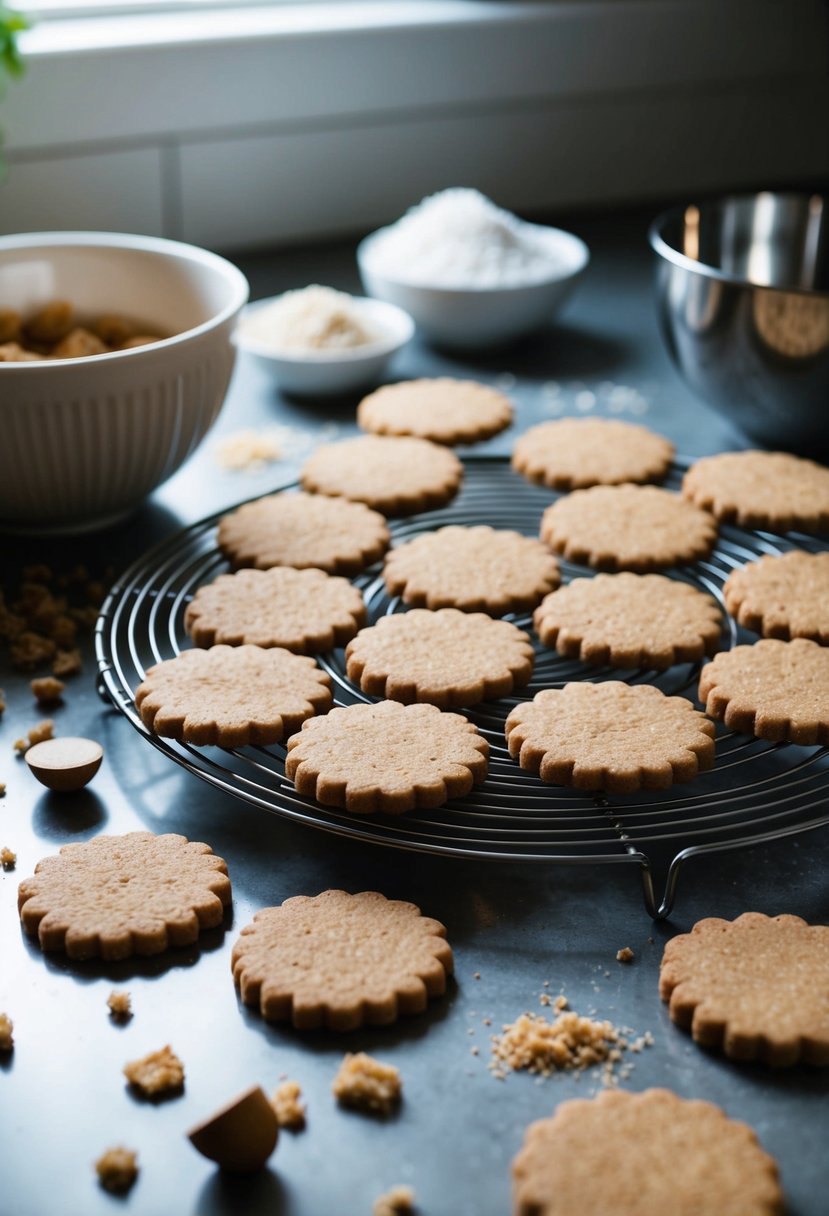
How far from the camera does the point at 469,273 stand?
242cm

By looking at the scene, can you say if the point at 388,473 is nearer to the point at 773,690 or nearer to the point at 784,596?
the point at 784,596

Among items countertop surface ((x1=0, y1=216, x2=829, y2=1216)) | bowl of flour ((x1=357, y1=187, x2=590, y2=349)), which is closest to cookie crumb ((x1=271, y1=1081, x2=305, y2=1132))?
countertop surface ((x1=0, y1=216, x2=829, y2=1216))

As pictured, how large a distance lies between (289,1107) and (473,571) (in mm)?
856

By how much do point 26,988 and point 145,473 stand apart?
0.83 meters

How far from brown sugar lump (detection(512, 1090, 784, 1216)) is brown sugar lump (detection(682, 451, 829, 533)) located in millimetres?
1026

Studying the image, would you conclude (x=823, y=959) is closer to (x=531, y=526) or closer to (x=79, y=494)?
(x=531, y=526)

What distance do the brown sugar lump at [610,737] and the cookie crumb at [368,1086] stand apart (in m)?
0.38

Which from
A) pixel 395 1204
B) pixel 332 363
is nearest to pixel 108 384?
pixel 332 363

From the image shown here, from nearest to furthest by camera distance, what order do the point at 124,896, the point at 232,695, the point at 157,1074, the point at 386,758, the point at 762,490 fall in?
the point at 157,1074 < the point at 124,896 < the point at 386,758 < the point at 232,695 < the point at 762,490

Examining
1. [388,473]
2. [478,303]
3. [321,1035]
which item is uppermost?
[478,303]

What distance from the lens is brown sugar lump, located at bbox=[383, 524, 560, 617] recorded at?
1674 mm

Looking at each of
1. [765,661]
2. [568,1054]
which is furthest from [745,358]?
[568,1054]

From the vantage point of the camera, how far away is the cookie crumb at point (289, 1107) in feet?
3.33

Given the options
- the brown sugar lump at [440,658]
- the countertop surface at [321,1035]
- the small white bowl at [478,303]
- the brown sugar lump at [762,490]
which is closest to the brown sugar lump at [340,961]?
the countertop surface at [321,1035]
